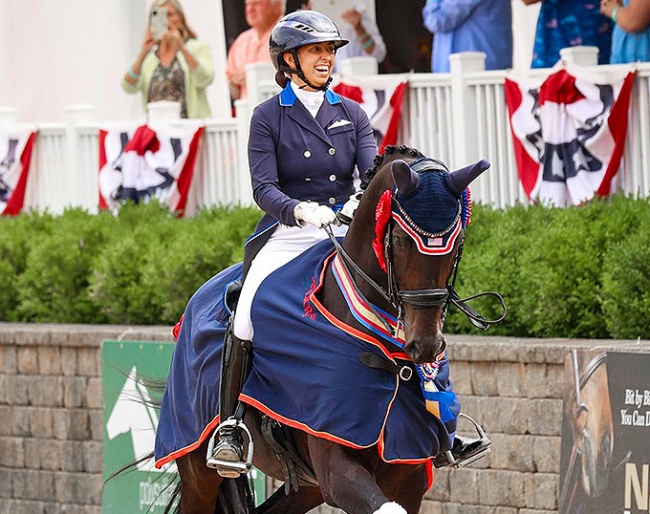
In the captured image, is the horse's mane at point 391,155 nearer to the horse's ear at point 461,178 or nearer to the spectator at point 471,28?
the horse's ear at point 461,178

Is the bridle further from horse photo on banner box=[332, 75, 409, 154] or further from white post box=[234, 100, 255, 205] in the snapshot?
white post box=[234, 100, 255, 205]

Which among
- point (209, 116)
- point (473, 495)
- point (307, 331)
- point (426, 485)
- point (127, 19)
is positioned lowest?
point (473, 495)

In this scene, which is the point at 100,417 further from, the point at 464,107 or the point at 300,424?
the point at 300,424

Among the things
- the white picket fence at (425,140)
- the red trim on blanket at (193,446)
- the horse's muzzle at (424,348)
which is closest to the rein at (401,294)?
the horse's muzzle at (424,348)

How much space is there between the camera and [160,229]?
12703mm

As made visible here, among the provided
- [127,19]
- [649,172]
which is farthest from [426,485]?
[127,19]

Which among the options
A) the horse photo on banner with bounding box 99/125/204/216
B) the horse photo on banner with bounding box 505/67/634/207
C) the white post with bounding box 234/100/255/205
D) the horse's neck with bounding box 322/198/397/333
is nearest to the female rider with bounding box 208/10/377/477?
the horse's neck with bounding box 322/198/397/333

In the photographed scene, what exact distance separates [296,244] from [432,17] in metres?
5.53

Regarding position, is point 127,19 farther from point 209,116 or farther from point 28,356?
point 28,356

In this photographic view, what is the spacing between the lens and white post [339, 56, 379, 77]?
12281 mm

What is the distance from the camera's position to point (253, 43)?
570 inches

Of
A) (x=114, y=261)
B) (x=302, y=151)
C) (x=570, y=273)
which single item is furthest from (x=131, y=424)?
(x=302, y=151)

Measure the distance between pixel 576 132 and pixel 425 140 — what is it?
1521mm

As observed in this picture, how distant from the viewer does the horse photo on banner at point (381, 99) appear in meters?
12.1
